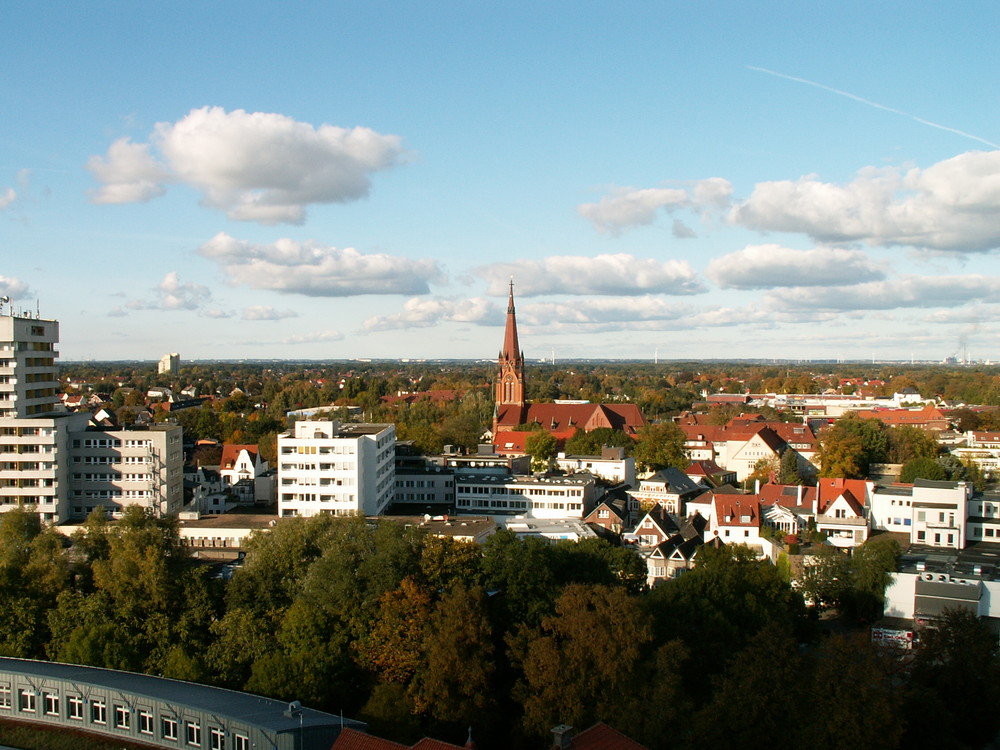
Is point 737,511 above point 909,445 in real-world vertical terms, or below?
below

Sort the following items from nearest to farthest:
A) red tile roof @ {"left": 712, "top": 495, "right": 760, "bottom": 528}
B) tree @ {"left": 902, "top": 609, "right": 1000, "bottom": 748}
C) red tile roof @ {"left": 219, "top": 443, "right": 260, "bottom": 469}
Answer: tree @ {"left": 902, "top": 609, "right": 1000, "bottom": 748} < red tile roof @ {"left": 712, "top": 495, "right": 760, "bottom": 528} < red tile roof @ {"left": 219, "top": 443, "right": 260, "bottom": 469}

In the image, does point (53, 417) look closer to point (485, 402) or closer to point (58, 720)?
point (58, 720)

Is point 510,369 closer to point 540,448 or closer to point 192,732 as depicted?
point 540,448

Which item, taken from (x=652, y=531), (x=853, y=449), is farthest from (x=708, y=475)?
(x=652, y=531)

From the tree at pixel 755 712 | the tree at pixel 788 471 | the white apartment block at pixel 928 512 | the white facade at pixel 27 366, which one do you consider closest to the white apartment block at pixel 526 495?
the tree at pixel 788 471

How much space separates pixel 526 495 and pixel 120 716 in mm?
33823

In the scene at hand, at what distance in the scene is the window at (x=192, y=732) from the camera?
22.7 m

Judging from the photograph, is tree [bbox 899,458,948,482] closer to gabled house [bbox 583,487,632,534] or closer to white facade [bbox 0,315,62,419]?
gabled house [bbox 583,487,632,534]

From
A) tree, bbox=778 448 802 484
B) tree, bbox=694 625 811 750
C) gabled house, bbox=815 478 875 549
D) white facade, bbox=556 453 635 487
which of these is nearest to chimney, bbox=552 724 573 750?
tree, bbox=694 625 811 750

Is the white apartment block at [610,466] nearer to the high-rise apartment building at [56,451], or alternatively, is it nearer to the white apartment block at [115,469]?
the high-rise apartment building at [56,451]

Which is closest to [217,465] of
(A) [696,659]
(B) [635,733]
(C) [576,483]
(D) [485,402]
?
(C) [576,483]

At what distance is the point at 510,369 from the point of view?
3661 inches

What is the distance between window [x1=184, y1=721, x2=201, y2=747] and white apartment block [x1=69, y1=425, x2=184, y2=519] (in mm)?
26479

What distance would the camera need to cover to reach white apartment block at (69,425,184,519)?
47.5 metres
